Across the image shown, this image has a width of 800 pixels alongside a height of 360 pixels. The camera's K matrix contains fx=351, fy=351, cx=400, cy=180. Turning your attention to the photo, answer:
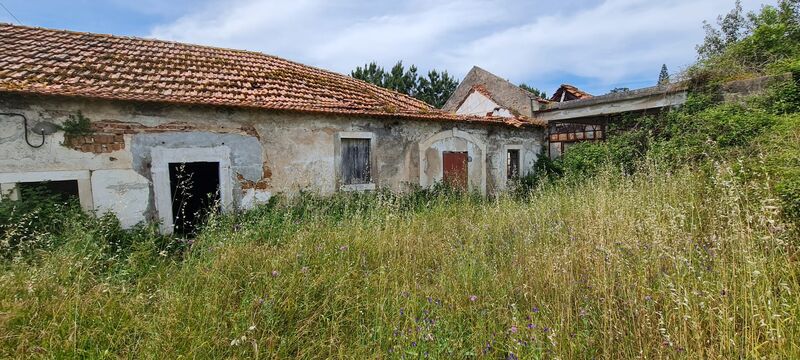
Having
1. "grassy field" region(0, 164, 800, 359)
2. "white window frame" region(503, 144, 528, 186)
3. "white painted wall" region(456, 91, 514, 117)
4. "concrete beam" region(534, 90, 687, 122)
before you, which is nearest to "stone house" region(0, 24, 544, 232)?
"white window frame" region(503, 144, 528, 186)

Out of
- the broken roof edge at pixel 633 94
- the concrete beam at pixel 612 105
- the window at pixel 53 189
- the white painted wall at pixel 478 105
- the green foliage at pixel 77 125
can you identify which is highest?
the white painted wall at pixel 478 105

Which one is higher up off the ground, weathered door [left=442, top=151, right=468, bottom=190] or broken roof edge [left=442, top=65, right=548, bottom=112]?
broken roof edge [left=442, top=65, right=548, bottom=112]

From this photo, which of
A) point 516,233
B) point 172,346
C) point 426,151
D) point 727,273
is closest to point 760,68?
point 426,151

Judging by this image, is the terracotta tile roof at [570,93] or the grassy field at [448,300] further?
the terracotta tile roof at [570,93]

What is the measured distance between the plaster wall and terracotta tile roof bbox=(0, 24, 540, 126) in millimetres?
296

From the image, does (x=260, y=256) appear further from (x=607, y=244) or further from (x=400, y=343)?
(x=607, y=244)

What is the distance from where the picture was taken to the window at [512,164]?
10930 millimetres

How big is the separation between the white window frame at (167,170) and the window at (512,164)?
783 centimetres

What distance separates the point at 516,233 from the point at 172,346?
3.71 metres

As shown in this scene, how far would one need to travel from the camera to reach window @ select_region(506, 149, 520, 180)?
10930 millimetres

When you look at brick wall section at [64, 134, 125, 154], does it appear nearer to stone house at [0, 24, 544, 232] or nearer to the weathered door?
stone house at [0, 24, 544, 232]

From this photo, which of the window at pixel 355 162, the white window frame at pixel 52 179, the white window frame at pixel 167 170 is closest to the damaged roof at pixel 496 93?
the window at pixel 355 162

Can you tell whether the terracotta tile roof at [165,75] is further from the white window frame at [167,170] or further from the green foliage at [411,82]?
the green foliage at [411,82]

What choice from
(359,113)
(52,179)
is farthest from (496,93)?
(52,179)
